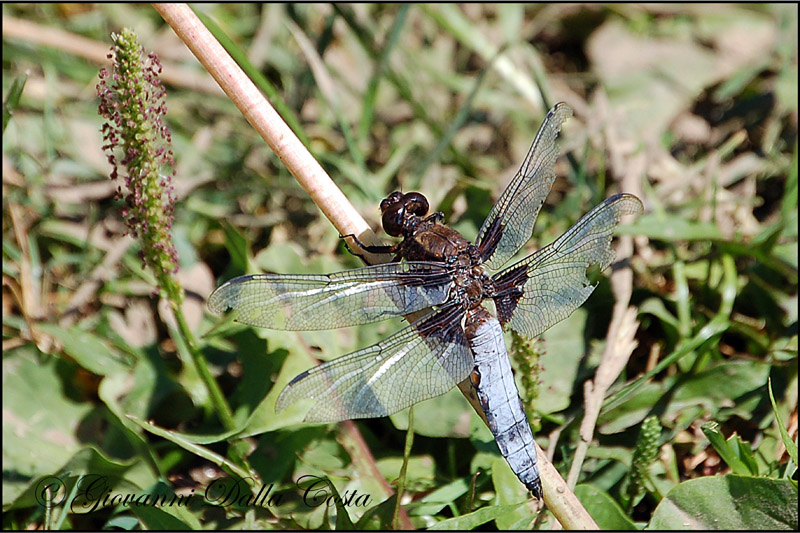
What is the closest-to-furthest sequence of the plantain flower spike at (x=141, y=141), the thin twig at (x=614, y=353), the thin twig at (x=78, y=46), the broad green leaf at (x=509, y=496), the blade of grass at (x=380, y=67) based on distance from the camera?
1. the plantain flower spike at (x=141, y=141)
2. the broad green leaf at (x=509, y=496)
3. the thin twig at (x=614, y=353)
4. the blade of grass at (x=380, y=67)
5. the thin twig at (x=78, y=46)

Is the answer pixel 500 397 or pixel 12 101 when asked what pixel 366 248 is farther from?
pixel 12 101

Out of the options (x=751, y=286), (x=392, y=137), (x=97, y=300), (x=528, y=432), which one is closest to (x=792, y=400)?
(x=751, y=286)

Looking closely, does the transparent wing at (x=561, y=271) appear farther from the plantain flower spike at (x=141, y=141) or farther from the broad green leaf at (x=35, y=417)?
the broad green leaf at (x=35, y=417)

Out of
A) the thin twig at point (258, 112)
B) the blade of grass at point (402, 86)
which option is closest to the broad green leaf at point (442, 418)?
the thin twig at point (258, 112)

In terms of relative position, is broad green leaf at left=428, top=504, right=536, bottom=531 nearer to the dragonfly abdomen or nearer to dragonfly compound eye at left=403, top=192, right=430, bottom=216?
the dragonfly abdomen

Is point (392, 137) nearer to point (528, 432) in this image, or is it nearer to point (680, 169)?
point (680, 169)

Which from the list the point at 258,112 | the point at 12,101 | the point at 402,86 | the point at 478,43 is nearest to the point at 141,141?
the point at 258,112
